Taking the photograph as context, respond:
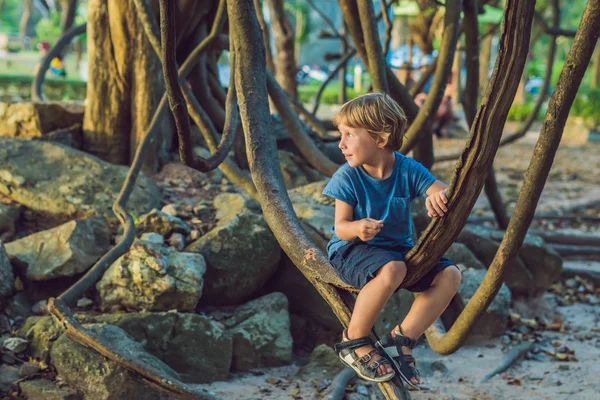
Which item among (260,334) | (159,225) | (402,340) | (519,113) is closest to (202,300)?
(260,334)

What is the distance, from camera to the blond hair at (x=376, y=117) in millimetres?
2275

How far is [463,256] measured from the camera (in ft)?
19.2

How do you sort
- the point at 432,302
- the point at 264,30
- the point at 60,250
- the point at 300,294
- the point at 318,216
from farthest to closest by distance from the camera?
1. the point at 264,30
2. the point at 300,294
3. the point at 318,216
4. the point at 60,250
5. the point at 432,302

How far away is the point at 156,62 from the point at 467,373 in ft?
9.74

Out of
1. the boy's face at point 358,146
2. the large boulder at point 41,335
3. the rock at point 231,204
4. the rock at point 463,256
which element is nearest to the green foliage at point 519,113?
the rock at point 463,256

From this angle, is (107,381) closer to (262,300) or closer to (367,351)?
(262,300)

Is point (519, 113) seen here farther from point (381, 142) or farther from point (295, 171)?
point (381, 142)

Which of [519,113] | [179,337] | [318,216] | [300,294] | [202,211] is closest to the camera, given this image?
[179,337]

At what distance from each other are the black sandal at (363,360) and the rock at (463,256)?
3526 mm

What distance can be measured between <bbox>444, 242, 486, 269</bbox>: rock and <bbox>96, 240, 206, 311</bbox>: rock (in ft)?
6.88

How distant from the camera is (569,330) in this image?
221 inches

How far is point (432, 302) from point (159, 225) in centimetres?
280

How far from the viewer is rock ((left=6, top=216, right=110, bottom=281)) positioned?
4559 mm

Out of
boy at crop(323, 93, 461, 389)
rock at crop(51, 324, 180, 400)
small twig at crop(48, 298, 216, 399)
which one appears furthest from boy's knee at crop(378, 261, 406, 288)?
rock at crop(51, 324, 180, 400)
